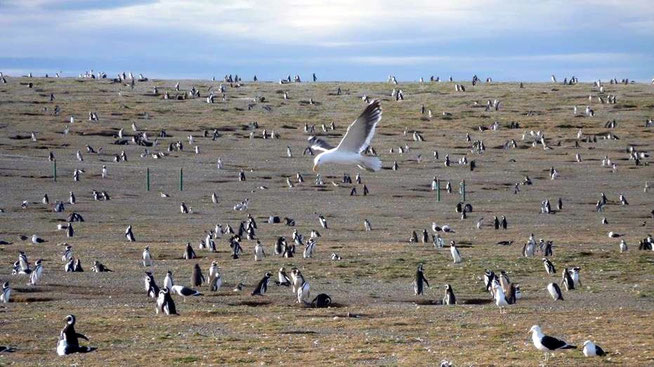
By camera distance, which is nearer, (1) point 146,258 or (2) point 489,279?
(2) point 489,279

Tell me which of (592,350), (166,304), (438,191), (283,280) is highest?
(592,350)

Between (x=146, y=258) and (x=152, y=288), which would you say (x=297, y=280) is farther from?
(x=146, y=258)

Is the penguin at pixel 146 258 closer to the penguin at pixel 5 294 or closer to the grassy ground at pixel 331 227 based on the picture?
the grassy ground at pixel 331 227

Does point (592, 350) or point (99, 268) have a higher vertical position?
point (592, 350)

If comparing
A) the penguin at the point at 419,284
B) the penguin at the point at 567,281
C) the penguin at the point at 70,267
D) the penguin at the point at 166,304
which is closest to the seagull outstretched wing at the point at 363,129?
the penguin at the point at 166,304

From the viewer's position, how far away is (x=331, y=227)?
33.7m

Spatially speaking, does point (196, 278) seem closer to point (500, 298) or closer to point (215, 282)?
point (215, 282)

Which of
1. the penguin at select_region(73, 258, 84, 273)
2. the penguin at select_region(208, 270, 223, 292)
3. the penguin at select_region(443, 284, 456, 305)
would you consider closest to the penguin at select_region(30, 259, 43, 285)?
the penguin at select_region(73, 258, 84, 273)

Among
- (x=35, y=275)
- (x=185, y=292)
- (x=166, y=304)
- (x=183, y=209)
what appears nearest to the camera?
(x=166, y=304)

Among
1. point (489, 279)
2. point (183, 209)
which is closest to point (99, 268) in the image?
point (489, 279)

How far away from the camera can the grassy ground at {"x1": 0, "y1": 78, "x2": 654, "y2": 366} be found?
15.1 metres

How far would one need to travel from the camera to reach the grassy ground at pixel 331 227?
15.1 meters

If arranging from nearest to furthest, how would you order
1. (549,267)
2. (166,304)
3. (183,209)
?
(166,304), (549,267), (183,209)

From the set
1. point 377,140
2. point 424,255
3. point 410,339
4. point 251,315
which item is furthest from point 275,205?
point 410,339
